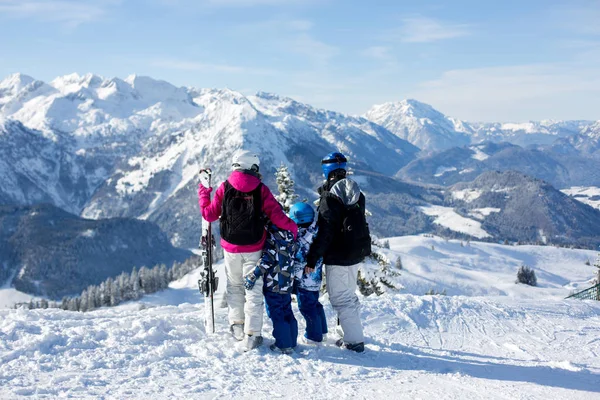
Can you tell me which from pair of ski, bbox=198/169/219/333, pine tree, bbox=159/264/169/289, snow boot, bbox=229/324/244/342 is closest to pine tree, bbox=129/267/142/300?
pine tree, bbox=159/264/169/289

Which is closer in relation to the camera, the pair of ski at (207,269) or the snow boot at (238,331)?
the snow boot at (238,331)

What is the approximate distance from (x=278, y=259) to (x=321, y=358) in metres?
2.01

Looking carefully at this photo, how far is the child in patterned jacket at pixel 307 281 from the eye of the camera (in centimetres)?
944

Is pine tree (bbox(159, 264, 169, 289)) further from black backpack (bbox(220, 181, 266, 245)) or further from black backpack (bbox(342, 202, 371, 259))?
black backpack (bbox(342, 202, 371, 259))

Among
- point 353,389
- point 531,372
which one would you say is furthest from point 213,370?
point 531,372

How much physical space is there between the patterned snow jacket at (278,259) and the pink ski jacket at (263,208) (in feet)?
0.49

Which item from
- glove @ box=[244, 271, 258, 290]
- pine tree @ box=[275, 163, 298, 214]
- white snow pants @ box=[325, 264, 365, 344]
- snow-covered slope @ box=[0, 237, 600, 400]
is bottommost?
snow-covered slope @ box=[0, 237, 600, 400]

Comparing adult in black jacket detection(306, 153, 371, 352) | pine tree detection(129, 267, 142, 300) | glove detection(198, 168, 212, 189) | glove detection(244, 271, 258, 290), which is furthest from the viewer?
pine tree detection(129, 267, 142, 300)

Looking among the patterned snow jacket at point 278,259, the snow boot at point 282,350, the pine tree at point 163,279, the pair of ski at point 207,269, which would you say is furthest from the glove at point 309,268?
the pine tree at point 163,279

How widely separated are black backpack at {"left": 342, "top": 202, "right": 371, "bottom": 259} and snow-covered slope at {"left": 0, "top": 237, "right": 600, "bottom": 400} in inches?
78.6

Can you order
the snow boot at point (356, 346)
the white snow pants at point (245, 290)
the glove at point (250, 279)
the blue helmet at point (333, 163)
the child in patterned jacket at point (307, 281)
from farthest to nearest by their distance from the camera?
the blue helmet at point (333, 163) < the child in patterned jacket at point (307, 281) < the snow boot at point (356, 346) < the white snow pants at point (245, 290) < the glove at point (250, 279)

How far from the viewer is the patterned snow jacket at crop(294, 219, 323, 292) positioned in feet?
30.5

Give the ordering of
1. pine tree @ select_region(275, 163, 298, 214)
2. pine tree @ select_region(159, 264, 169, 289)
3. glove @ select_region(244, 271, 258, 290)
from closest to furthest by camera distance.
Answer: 1. glove @ select_region(244, 271, 258, 290)
2. pine tree @ select_region(275, 163, 298, 214)
3. pine tree @ select_region(159, 264, 169, 289)

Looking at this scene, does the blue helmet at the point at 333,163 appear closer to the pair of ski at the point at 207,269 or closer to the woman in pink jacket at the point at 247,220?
the woman in pink jacket at the point at 247,220
